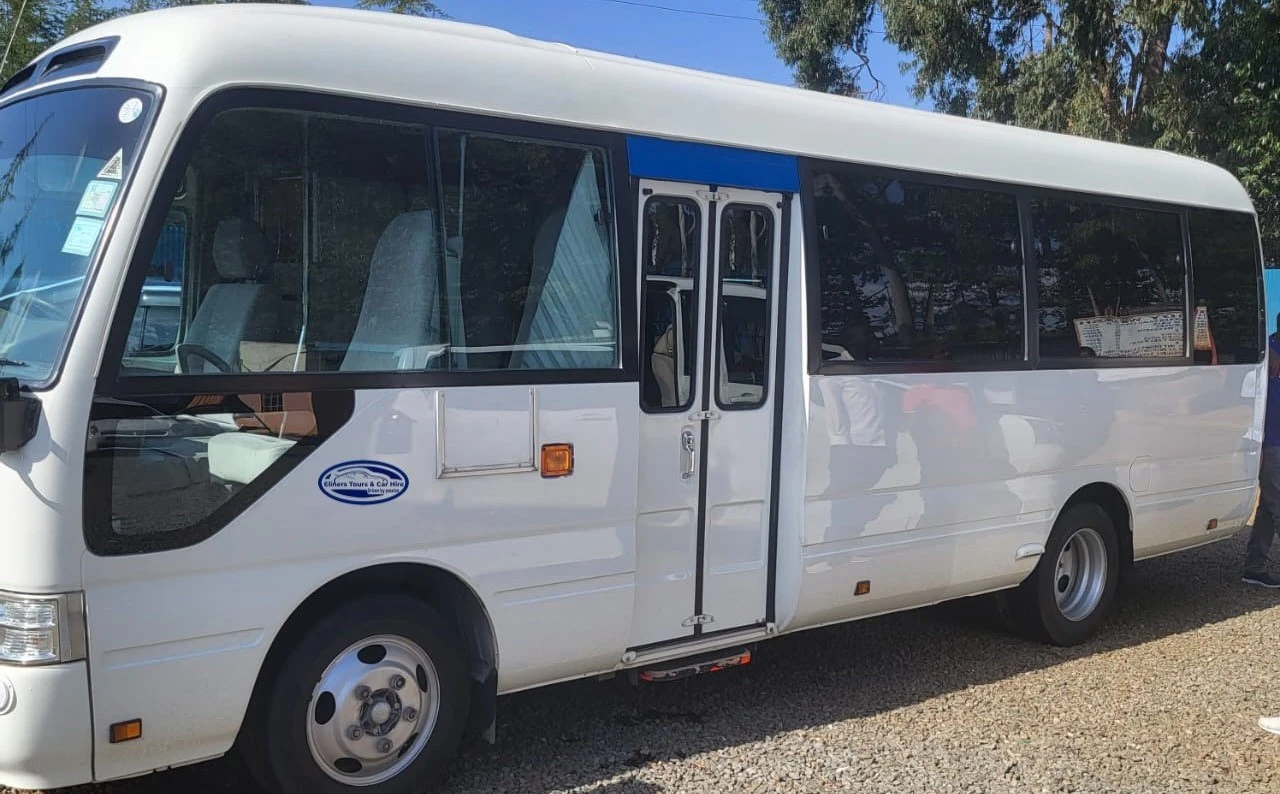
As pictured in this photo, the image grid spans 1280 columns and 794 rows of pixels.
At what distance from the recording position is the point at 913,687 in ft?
20.0

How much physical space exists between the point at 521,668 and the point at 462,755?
2.17 feet

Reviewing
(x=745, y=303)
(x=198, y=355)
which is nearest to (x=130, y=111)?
(x=198, y=355)

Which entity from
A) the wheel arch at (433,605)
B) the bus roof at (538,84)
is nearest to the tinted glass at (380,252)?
the bus roof at (538,84)

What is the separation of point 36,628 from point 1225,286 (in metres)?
7.47

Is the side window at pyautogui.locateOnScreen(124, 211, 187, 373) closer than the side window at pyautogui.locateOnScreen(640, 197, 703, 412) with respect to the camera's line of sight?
Yes

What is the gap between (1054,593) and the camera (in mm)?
6879

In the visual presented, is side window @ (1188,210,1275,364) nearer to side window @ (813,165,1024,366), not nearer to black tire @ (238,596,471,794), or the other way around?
side window @ (813,165,1024,366)

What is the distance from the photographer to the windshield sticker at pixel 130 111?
3.74 meters

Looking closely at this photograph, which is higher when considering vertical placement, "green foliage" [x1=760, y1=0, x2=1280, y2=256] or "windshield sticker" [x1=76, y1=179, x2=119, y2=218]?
"green foliage" [x1=760, y1=0, x2=1280, y2=256]

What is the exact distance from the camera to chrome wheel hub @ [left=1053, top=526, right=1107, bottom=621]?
7113 mm

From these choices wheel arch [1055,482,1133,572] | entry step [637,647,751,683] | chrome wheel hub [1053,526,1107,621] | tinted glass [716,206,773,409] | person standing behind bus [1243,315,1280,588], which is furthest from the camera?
person standing behind bus [1243,315,1280,588]

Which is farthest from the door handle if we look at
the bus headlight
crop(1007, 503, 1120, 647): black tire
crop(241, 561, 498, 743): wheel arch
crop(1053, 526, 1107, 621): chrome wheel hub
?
crop(1053, 526, 1107, 621): chrome wheel hub

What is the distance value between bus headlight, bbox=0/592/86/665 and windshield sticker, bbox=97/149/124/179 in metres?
1.35

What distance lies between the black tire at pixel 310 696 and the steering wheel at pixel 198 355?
0.98 m
